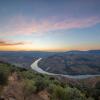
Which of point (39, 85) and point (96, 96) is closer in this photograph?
point (39, 85)

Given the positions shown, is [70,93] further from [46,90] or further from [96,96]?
[96,96]

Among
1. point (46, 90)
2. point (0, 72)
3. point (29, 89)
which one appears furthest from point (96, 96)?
point (0, 72)

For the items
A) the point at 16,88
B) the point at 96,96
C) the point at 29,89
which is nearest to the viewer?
the point at 29,89

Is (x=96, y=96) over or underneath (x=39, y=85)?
underneath

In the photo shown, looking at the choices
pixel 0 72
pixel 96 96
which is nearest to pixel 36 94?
pixel 0 72

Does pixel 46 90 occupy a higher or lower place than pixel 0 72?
lower

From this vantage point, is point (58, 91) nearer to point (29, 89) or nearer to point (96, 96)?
point (29, 89)

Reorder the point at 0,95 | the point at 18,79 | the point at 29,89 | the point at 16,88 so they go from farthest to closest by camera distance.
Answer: the point at 18,79 → the point at 16,88 → the point at 29,89 → the point at 0,95

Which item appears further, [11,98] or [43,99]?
[43,99]

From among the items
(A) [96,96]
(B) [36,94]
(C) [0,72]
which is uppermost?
(C) [0,72]
